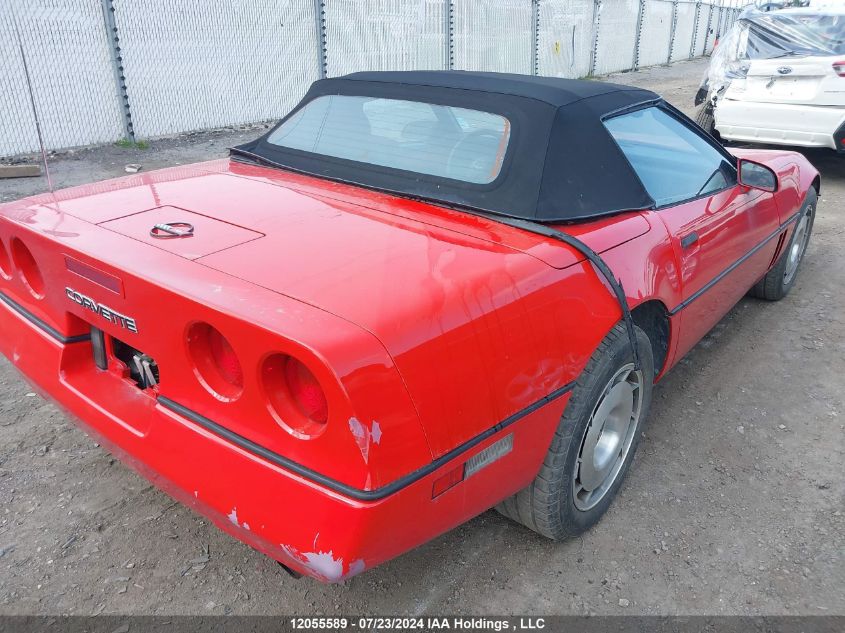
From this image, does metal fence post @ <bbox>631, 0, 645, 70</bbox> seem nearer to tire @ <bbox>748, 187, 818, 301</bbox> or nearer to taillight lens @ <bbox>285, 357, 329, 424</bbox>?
tire @ <bbox>748, 187, 818, 301</bbox>

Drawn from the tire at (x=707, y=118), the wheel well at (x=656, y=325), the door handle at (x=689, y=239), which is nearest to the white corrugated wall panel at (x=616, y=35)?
the tire at (x=707, y=118)

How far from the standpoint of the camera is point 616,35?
1953 cm

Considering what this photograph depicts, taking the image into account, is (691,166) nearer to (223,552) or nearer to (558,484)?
(558,484)

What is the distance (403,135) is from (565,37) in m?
15.9

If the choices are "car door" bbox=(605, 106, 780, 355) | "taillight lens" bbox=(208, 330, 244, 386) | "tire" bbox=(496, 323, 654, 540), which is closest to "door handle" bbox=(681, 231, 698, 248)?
"car door" bbox=(605, 106, 780, 355)

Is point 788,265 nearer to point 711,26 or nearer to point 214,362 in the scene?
point 214,362

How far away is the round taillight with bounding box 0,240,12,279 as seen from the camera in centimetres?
231

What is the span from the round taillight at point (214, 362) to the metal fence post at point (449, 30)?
41.3 feet

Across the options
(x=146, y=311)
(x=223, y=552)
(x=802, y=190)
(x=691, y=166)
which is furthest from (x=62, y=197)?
(x=802, y=190)

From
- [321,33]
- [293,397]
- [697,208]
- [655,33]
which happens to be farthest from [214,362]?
[655,33]

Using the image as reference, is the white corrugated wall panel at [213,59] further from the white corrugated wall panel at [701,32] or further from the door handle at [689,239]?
the white corrugated wall panel at [701,32]

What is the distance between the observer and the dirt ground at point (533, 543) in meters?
2.14

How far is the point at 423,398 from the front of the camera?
1.54m

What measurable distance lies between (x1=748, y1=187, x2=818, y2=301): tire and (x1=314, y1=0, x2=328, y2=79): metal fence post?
7.98 metres
